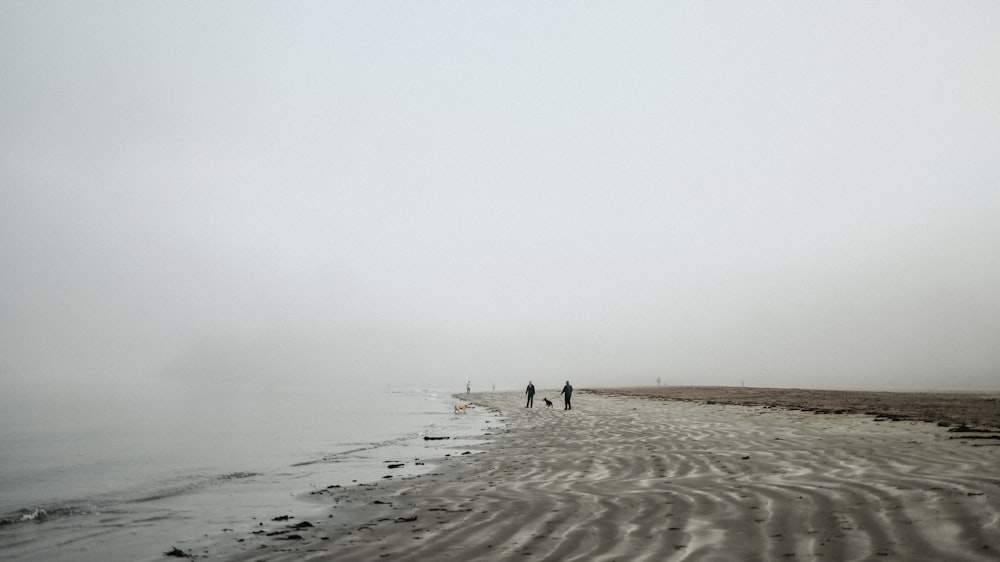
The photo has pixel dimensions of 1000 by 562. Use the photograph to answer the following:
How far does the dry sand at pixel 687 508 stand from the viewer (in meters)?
5.58

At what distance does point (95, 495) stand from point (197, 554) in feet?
27.9

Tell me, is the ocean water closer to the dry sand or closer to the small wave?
the small wave

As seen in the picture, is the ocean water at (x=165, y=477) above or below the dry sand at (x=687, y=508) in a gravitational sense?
below

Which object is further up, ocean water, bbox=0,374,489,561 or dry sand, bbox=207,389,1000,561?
dry sand, bbox=207,389,1000,561

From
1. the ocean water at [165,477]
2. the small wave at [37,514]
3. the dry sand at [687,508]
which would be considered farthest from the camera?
the small wave at [37,514]

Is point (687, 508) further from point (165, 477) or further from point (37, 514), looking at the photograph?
point (165, 477)

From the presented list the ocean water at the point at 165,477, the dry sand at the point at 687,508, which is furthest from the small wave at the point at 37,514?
the dry sand at the point at 687,508

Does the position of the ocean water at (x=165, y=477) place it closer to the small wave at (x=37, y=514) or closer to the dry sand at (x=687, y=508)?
the small wave at (x=37, y=514)

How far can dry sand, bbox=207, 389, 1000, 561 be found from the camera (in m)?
5.58

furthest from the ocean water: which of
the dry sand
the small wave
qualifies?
the dry sand

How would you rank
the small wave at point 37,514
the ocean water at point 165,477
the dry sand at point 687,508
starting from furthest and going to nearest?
1. the small wave at point 37,514
2. the ocean water at point 165,477
3. the dry sand at point 687,508

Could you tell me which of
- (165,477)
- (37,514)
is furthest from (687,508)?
(165,477)

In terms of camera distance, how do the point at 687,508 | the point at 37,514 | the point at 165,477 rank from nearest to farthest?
the point at 687,508 → the point at 37,514 → the point at 165,477

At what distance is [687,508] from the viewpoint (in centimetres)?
743
